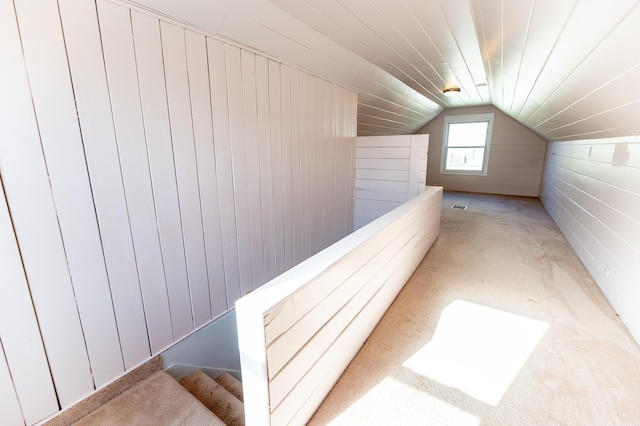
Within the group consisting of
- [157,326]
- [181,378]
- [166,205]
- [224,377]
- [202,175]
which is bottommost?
[224,377]

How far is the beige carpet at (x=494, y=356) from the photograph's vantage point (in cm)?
117

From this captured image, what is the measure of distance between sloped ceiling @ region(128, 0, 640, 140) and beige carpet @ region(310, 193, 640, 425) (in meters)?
1.23

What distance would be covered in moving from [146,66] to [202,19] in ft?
1.20

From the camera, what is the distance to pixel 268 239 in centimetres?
210

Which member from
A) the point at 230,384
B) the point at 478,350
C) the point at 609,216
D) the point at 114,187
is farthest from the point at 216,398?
the point at 609,216

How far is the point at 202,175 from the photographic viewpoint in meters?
1.56

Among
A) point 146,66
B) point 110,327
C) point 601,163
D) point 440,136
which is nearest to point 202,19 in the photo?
point 146,66

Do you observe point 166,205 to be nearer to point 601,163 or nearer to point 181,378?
point 181,378

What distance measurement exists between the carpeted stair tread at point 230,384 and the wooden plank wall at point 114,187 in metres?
0.36

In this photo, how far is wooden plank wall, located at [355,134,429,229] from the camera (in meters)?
2.90

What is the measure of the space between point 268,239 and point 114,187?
1.06 meters

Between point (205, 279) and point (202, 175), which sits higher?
point (202, 175)

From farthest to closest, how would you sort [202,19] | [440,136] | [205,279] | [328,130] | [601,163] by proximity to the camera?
1. [440,136]
2. [328,130]
3. [601,163]
4. [205,279]
5. [202,19]

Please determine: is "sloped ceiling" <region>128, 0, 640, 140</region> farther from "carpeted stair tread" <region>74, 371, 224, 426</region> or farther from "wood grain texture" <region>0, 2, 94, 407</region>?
"carpeted stair tread" <region>74, 371, 224, 426</region>
